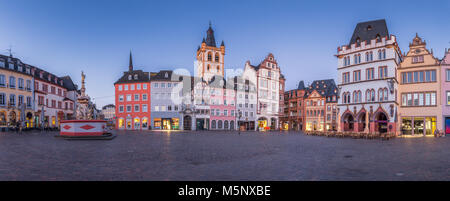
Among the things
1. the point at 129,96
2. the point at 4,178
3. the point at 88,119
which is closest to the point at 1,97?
the point at 129,96

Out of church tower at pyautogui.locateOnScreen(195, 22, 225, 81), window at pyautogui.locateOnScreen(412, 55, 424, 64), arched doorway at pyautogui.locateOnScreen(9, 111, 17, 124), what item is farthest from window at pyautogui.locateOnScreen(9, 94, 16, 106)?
window at pyautogui.locateOnScreen(412, 55, 424, 64)

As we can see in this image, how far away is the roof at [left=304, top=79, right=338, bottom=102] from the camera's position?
7228cm

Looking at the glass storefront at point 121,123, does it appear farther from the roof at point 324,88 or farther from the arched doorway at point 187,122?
the roof at point 324,88

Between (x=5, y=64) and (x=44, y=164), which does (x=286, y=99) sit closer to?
(x=5, y=64)

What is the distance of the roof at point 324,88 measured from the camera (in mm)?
72281

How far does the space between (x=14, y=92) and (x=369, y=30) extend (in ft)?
188

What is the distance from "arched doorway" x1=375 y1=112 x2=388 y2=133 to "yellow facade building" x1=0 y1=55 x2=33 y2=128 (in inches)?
2035

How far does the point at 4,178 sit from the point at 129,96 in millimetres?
61720

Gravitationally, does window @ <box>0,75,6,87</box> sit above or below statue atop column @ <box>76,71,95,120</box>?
above

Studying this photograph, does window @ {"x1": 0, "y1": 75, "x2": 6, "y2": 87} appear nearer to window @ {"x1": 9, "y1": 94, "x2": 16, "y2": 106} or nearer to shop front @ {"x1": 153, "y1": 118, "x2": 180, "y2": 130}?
window @ {"x1": 9, "y1": 94, "x2": 16, "y2": 106}

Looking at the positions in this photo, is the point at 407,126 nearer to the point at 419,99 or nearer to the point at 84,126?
the point at 419,99

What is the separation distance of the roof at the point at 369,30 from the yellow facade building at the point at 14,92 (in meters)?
51.3

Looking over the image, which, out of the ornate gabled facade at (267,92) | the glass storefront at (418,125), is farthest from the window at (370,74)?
the ornate gabled facade at (267,92)

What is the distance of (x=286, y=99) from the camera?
86188 mm
